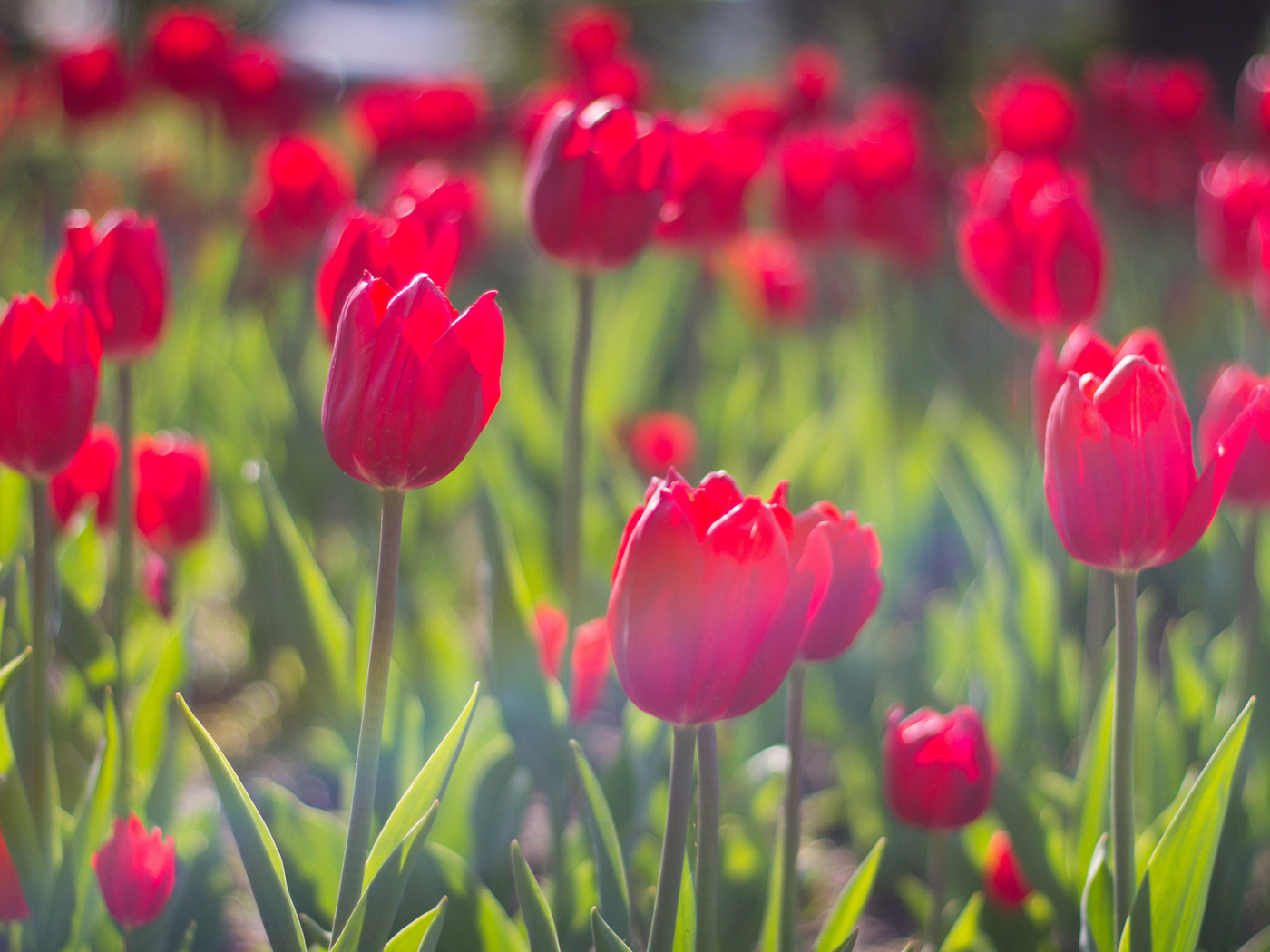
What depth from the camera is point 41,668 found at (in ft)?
2.88

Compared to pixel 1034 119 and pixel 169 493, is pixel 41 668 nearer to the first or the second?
pixel 169 493

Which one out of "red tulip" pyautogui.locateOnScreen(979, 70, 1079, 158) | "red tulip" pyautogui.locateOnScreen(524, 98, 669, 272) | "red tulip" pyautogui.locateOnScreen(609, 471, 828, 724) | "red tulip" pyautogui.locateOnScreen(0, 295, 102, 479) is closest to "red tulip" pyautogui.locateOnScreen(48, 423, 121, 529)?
"red tulip" pyautogui.locateOnScreen(0, 295, 102, 479)

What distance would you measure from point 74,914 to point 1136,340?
0.99m

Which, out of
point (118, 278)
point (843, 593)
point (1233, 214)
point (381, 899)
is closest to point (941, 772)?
point (843, 593)

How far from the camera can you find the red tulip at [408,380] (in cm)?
66

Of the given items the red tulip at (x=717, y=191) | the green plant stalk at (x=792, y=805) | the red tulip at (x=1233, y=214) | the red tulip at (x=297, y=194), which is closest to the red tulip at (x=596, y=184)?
the green plant stalk at (x=792, y=805)

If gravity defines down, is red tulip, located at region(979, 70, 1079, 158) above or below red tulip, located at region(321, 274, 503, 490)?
above

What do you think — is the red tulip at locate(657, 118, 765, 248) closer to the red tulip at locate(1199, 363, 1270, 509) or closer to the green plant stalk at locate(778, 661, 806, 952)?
the red tulip at locate(1199, 363, 1270, 509)

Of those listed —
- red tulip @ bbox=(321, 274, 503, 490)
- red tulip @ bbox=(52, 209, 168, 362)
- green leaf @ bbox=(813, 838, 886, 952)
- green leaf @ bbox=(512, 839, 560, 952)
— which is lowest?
green leaf @ bbox=(813, 838, 886, 952)

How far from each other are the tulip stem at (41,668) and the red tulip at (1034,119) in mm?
2345

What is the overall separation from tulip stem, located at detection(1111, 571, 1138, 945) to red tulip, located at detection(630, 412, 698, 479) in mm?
1081

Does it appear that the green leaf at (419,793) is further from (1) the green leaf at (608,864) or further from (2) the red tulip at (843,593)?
(2) the red tulip at (843,593)

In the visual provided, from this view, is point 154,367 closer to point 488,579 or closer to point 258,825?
point 488,579

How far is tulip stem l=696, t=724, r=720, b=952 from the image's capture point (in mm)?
675
